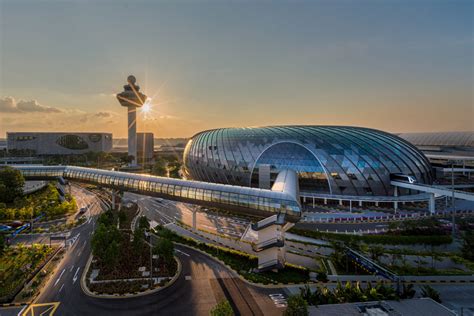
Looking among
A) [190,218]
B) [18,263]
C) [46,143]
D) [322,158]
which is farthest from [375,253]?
[46,143]

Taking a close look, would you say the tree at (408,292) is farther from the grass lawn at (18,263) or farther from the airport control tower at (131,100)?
the airport control tower at (131,100)

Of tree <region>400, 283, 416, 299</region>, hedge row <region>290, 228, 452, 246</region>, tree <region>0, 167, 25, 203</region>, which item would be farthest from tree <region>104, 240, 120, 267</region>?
tree <region>0, 167, 25, 203</region>

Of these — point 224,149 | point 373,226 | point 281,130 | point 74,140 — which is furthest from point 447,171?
point 74,140

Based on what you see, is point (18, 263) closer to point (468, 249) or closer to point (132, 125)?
point (468, 249)

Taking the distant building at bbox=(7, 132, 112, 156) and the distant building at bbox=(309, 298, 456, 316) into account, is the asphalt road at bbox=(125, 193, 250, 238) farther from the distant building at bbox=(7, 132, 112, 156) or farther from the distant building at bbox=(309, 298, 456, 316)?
the distant building at bbox=(7, 132, 112, 156)

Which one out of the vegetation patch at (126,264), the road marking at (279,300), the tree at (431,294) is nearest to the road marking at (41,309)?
the vegetation patch at (126,264)

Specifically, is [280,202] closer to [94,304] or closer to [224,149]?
[94,304]
